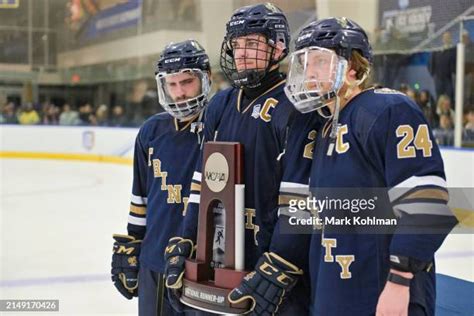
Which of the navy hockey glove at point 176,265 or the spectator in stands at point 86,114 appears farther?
the spectator in stands at point 86,114

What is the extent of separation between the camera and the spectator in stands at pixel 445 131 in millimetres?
4305

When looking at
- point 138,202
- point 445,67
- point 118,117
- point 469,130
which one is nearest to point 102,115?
point 118,117

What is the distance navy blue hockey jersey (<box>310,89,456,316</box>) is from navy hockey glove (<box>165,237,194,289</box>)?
0.34m

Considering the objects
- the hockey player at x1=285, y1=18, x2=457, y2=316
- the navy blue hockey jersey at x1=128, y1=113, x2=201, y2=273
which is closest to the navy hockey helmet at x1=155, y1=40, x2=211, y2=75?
the navy blue hockey jersey at x1=128, y1=113, x2=201, y2=273

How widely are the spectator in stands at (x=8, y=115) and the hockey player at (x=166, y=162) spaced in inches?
332

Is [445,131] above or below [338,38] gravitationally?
below

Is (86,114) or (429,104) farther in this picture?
(86,114)

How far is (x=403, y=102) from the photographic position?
1.21m

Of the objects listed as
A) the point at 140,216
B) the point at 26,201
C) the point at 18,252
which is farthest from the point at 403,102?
the point at 26,201

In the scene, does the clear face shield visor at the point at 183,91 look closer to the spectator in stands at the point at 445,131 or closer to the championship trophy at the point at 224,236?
the championship trophy at the point at 224,236

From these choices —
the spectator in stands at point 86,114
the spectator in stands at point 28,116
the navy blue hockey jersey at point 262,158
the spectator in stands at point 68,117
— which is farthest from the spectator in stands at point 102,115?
the navy blue hockey jersey at point 262,158

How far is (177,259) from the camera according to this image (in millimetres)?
1526

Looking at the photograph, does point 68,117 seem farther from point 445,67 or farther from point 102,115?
point 445,67

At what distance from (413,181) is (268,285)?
14.6 inches
